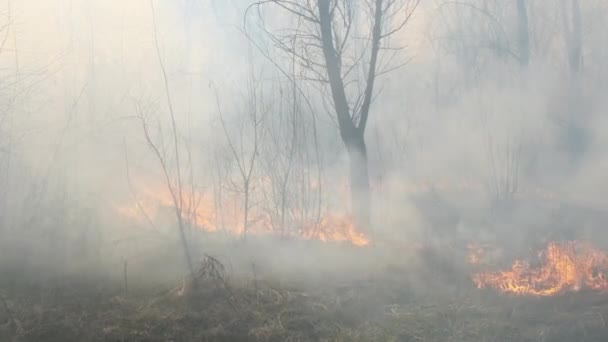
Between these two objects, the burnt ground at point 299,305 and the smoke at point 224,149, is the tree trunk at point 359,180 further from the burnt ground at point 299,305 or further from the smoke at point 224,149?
the burnt ground at point 299,305

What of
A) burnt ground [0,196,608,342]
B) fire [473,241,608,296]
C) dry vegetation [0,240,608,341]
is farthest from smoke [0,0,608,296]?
fire [473,241,608,296]

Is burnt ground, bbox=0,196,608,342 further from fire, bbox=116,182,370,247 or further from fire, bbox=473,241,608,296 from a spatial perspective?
fire, bbox=116,182,370,247

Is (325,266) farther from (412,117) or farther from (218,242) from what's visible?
(412,117)

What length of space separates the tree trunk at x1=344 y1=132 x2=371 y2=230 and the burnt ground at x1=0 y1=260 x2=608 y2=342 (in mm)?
1446

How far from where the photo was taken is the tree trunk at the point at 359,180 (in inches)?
269

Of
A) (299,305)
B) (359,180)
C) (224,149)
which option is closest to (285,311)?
(299,305)

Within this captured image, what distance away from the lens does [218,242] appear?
6.87 meters

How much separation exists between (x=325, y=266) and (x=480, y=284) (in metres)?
1.66

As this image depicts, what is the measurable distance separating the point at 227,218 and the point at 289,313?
2914 mm

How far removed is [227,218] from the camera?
7625mm

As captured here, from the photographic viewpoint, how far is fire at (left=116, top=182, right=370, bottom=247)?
7074mm

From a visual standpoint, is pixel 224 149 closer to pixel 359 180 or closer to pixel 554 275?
pixel 359 180

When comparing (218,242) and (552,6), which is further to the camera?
(552,6)

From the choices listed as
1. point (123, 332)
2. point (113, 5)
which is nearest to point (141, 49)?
point (113, 5)
